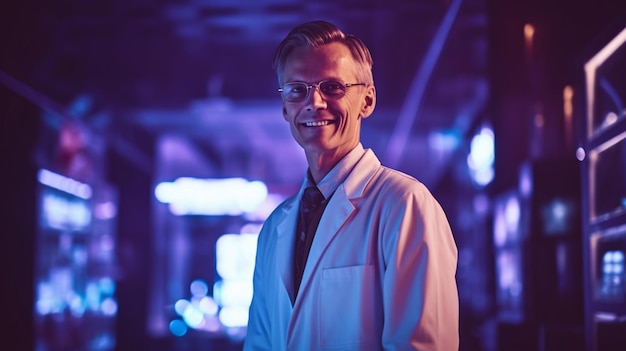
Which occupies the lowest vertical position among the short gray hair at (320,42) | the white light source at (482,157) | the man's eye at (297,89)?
the man's eye at (297,89)

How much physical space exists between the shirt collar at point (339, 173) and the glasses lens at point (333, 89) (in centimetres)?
18

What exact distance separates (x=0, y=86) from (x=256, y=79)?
4.32 metres

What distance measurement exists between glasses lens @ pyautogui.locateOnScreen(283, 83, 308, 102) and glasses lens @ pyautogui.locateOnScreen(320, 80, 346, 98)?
0.06m

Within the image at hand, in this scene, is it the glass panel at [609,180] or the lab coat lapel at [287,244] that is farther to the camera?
the glass panel at [609,180]

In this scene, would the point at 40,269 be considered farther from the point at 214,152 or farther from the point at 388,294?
the point at 214,152

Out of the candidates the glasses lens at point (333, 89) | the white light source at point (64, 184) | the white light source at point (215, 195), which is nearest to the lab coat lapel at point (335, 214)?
the glasses lens at point (333, 89)

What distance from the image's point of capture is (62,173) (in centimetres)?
887

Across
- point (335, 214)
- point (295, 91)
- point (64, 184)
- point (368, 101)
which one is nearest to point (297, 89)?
point (295, 91)

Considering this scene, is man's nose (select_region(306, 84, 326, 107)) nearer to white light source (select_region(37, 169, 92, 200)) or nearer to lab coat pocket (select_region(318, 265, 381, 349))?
lab coat pocket (select_region(318, 265, 381, 349))

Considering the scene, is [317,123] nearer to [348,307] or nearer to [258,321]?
[348,307]

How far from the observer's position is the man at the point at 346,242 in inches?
68.5

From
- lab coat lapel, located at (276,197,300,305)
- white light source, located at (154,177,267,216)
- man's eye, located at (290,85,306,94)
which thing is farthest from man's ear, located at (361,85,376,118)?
white light source, located at (154,177,267,216)

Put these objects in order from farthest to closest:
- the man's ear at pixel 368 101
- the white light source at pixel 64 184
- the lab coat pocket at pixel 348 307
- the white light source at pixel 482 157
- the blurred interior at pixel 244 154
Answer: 1. the white light source at pixel 482 157
2. the white light source at pixel 64 184
3. the blurred interior at pixel 244 154
4. the man's ear at pixel 368 101
5. the lab coat pocket at pixel 348 307

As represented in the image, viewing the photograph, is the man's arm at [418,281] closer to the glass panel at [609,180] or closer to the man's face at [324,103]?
the man's face at [324,103]
